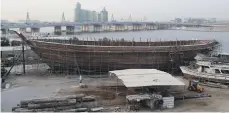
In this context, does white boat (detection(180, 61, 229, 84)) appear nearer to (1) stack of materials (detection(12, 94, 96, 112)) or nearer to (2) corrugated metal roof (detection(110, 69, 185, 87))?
(2) corrugated metal roof (detection(110, 69, 185, 87))

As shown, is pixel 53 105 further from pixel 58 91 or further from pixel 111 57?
pixel 111 57

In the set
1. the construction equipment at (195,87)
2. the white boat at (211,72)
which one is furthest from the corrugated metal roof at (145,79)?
the white boat at (211,72)

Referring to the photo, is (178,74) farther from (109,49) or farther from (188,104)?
(188,104)

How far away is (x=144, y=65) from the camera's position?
2842cm

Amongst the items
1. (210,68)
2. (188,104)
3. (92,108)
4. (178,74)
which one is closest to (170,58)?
(178,74)

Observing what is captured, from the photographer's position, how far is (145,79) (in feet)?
66.0

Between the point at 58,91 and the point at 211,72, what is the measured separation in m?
12.6

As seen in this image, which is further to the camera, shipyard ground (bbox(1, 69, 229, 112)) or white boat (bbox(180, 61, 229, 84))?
white boat (bbox(180, 61, 229, 84))

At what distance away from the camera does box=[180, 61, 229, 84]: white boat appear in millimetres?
24403

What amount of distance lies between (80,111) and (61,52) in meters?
11.9

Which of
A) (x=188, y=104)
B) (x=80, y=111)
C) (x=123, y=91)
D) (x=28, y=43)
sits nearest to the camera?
(x=80, y=111)

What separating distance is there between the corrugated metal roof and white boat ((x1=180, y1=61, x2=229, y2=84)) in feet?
16.7

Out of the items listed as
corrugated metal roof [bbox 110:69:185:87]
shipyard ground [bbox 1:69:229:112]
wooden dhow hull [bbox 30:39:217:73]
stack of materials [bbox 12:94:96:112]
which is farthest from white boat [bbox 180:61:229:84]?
stack of materials [bbox 12:94:96:112]

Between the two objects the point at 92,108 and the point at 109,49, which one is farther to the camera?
the point at 109,49
